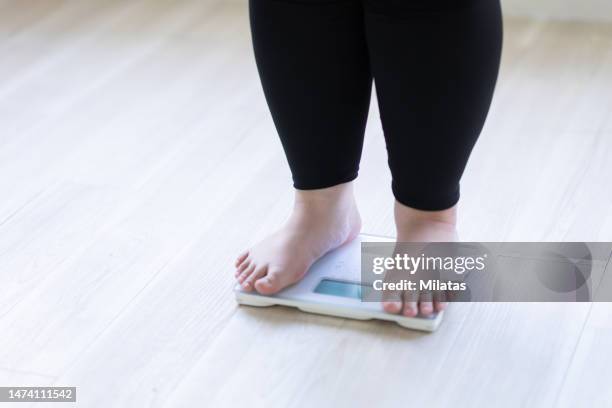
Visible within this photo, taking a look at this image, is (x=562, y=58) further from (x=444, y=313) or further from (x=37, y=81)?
(x=37, y=81)

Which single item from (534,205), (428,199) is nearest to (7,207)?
(428,199)

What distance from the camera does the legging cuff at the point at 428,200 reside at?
106 centimetres

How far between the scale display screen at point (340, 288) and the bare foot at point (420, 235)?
4 centimetres

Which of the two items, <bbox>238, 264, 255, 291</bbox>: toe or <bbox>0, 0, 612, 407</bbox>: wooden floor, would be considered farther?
<bbox>238, 264, 255, 291</bbox>: toe

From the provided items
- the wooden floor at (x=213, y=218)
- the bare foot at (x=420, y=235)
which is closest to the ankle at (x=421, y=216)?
the bare foot at (x=420, y=235)

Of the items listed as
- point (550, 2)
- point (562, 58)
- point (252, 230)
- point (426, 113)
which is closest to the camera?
point (426, 113)

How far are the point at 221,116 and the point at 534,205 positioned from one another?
1.80ft

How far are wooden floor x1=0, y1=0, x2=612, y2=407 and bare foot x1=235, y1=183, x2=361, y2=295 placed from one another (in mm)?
45

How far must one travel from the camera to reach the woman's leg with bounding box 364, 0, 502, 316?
94cm

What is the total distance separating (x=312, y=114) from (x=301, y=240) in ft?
0.52

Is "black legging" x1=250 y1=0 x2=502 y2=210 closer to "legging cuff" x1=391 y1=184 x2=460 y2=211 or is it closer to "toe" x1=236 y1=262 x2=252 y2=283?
"legging cuff" x1=391 y1=184 x2=460 y2=211

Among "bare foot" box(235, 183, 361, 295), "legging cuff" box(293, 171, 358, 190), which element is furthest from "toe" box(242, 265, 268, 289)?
"legging cuff" box(293, 171, 358, 190)

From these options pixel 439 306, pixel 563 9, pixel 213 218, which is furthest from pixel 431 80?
pixel 563 9

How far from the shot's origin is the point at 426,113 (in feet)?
3.22
